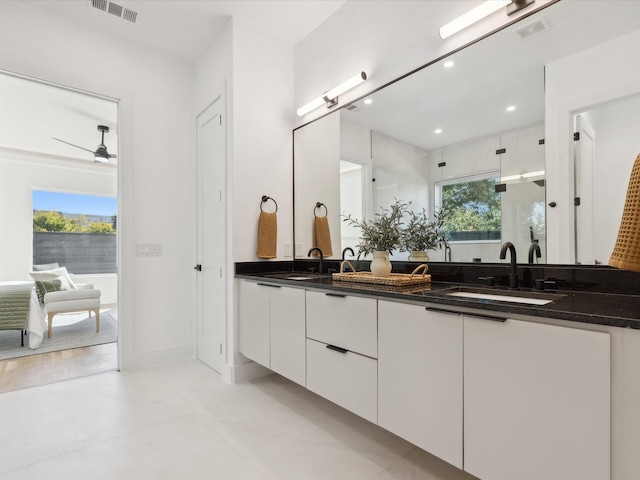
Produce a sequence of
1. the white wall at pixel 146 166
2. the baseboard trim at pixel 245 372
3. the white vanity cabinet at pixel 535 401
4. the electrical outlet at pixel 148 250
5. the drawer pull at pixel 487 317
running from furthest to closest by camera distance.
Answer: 1. the electrical outlet at pixel 148 250
2. the white wall at pixel 146 166
3. the baseboard trim at pixel 245 372
4. the drawer pull at pixel 487 317
5. the white vanity cabinet at pixel 535 401

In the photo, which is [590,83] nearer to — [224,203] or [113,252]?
[224,203]

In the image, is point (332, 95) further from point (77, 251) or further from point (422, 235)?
point (77, 251)

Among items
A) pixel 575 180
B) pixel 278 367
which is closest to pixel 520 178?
pixel 575 180

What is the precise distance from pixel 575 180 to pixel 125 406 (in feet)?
9.31

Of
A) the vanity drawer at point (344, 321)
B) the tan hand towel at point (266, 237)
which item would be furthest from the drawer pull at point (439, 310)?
the tan hand towel at point (266, 237)

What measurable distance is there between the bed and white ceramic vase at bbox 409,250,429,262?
3829 mm

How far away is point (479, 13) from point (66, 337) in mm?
4958

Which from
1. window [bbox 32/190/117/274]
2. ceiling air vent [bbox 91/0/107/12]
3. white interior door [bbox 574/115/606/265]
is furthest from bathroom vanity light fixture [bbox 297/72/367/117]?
window [bbox 32/190/117/274]

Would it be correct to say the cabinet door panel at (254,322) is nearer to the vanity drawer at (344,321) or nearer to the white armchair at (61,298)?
the vanity drawer at (344,321)

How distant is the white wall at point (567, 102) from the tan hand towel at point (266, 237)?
184cm

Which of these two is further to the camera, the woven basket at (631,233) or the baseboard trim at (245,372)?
the baseboard trim at (245,372)

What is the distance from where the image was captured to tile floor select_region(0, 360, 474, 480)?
5.13ft

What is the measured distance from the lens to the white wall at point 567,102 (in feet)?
4.53

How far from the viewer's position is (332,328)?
182 centimetres
